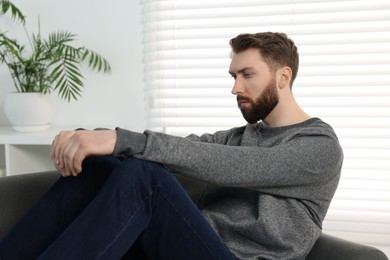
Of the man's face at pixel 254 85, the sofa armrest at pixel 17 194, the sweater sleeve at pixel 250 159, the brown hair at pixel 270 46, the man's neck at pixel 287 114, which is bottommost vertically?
the sofa armrest at pixel 17 194

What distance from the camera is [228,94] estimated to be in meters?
2.82

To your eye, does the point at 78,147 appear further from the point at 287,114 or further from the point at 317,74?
the point at 317,74

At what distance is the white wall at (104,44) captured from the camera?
290 centimetres

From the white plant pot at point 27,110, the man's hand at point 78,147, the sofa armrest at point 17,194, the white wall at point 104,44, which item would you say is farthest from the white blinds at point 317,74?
the man's hand at point 78,147

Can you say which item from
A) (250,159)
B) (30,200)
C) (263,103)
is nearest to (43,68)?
(30,200)

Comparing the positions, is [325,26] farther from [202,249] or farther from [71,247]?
[71,247]

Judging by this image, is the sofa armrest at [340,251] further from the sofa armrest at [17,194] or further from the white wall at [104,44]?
the white wall at [104,44]

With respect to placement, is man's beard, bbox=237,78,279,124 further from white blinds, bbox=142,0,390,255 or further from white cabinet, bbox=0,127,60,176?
white cabinet, bbox=0,127,60,176

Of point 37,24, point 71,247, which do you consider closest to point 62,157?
point 71,247

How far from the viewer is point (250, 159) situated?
1.43 meters

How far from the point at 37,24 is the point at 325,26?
1476mm

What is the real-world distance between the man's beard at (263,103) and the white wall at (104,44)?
1276mm

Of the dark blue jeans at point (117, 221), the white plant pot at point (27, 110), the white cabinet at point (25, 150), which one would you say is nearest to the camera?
the dark blue jeans at point (117, 221)

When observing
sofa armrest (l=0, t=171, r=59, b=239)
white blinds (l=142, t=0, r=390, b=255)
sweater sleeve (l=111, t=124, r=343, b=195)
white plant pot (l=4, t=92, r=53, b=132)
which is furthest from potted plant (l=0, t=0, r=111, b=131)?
sweater sleeve (l=111, t=124, r=343, b=195)
